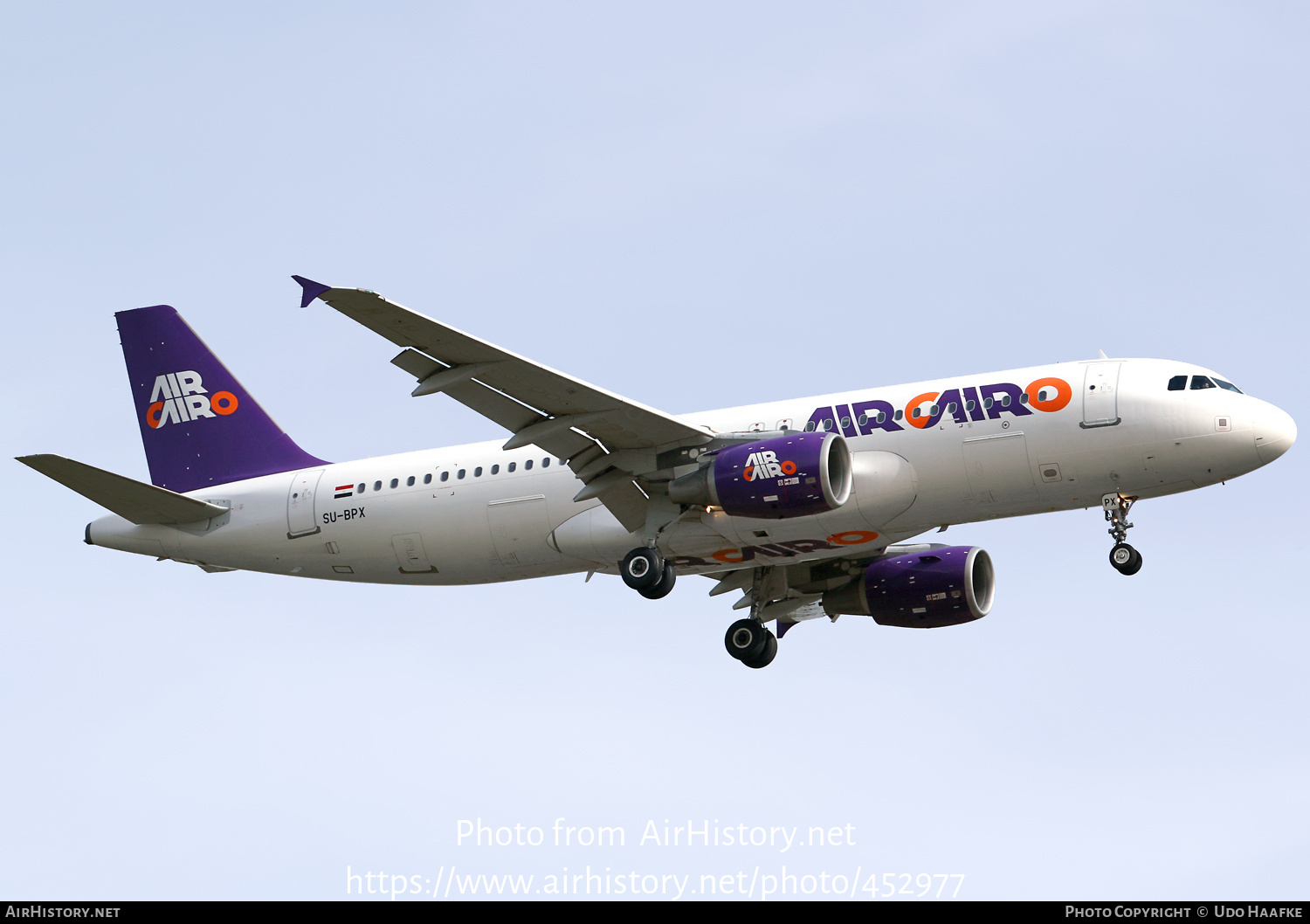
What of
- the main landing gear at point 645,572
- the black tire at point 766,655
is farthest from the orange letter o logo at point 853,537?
the black tire at point 766,655

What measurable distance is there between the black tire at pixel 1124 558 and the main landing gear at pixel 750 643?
9115 millimetres

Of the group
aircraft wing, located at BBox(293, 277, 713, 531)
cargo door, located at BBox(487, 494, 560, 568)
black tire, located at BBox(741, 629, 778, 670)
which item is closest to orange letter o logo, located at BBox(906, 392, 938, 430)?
aircraft wing, located at BBox(293, 277, 713, 531)

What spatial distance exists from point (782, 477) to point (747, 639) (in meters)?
→ 8.06

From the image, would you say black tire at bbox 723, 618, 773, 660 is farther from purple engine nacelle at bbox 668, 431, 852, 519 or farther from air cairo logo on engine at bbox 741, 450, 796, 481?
air cairo logo on engine at bbox 741, 450, 796, 481

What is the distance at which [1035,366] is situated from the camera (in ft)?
105

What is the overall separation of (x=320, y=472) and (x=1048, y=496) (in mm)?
15859

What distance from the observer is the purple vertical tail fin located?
3800 centimetres

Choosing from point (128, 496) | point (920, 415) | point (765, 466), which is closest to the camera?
point (765, 466)

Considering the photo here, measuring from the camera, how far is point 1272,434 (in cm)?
3070

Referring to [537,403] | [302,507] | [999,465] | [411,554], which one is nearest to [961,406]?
[999,465]

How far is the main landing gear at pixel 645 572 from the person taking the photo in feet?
107

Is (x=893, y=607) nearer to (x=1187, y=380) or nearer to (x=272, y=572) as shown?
(x=1187, y=380)

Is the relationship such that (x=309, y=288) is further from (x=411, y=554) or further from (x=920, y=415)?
(x=920, y=415)

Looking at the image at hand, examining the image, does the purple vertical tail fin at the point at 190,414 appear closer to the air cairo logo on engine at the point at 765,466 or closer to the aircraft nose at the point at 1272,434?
the air cairo logo on engine at the point at 765,466
